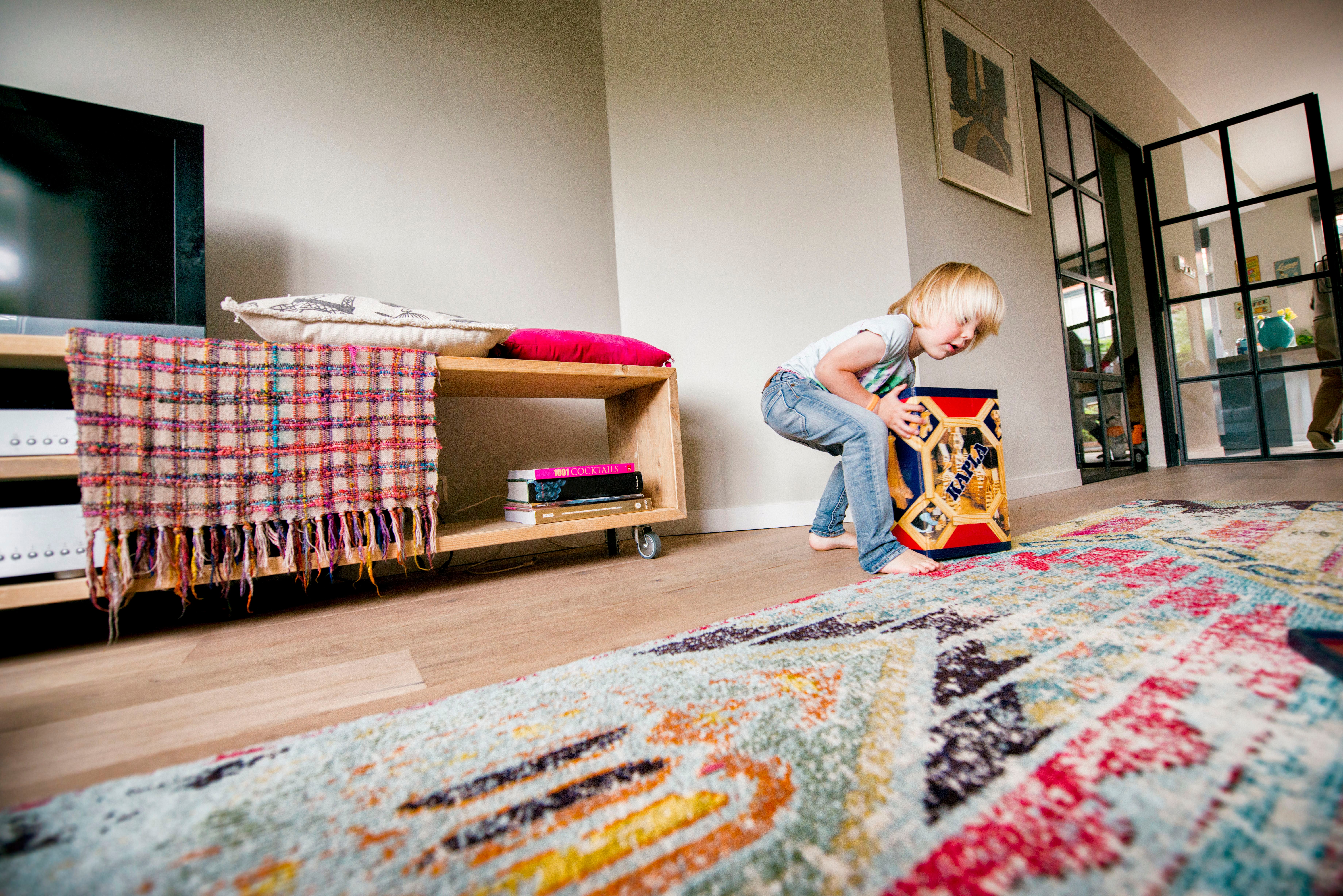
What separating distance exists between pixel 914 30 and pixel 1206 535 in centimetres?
219

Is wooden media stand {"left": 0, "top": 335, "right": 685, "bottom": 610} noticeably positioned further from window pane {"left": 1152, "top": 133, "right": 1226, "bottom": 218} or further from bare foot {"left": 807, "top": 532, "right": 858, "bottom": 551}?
window pane {"left": 1152, "top": 133, "right": 1226, "bottom": 218}

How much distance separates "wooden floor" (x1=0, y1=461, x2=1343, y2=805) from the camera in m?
0.53

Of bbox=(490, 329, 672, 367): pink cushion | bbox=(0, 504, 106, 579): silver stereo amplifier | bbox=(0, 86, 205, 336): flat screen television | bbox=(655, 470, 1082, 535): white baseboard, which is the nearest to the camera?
bbox=(0, 504, 106, 579): silver stereo amplifier

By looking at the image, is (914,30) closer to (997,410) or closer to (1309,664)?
(997,410)

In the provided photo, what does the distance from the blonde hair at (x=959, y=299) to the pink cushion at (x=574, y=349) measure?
0.63m

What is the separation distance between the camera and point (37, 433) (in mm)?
852

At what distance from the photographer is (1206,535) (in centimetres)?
111

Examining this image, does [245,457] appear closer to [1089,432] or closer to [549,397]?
[549,397]

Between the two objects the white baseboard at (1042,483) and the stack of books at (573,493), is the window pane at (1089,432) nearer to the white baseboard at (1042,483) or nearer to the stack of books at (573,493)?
the white baseboard at (1042,483)

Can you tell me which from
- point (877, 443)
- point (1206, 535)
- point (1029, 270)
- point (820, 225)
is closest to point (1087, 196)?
point (1029, 270)

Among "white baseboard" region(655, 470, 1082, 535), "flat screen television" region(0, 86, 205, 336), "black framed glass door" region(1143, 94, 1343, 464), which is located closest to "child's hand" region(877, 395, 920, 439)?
"white baseboard" region(655, 470, 1082, 535)

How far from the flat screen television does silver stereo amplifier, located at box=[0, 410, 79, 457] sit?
0.21 meters

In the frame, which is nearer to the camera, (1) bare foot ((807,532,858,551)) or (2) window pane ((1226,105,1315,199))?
(1) bare foot ((807,532,858,551))

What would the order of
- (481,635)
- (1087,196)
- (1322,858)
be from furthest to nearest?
(1087,196), (481,635), (1322,858)
